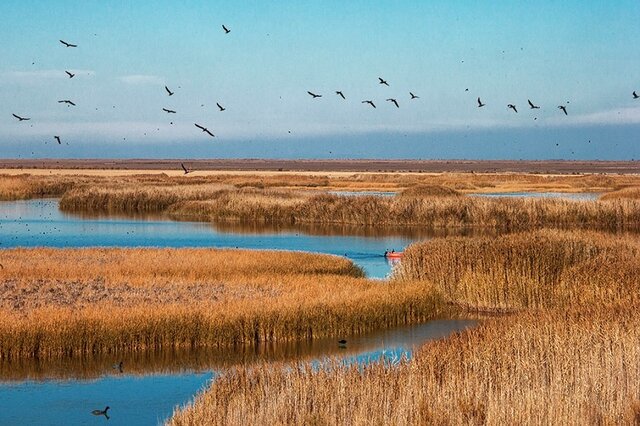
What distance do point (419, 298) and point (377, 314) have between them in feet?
6.48

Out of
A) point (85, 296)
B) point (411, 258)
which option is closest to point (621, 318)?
point (411, 258)

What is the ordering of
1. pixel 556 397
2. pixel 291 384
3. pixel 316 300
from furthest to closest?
pixel 316 300
pixel 291 384
pixel 556 397

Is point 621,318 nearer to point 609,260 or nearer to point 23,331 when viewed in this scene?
point 609,260

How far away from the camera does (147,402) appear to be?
1681 cm

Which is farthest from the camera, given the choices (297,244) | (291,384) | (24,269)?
(297,244)

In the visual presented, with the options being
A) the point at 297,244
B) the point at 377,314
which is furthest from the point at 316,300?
the point at 297,244

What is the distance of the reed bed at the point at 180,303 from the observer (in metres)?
19.7

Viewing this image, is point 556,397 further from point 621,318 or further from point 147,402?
point 147,402

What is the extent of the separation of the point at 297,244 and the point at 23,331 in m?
26.1

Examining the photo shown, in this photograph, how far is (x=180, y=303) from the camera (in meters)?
22.6

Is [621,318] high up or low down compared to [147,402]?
up

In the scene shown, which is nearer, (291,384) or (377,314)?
(291,384)

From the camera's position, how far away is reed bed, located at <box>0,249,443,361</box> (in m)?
19.7

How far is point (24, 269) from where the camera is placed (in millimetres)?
28375
